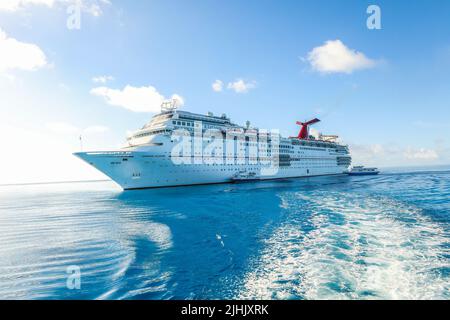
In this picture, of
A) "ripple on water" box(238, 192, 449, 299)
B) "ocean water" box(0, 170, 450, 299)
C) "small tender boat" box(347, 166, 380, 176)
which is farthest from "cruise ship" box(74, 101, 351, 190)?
"ripple on water" box(238, 192, 449, 299)

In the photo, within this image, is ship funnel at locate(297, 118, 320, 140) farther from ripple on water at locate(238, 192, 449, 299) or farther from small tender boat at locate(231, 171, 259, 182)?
ripple on water at locate(238, 192, 449, 299)

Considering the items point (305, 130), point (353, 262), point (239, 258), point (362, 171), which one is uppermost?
point (305, 130)

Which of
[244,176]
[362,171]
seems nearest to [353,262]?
[244,176]

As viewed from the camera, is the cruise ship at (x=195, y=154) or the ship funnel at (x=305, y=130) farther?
the ship funnel at (x=305, y=130)

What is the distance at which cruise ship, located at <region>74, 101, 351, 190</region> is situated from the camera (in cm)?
3756

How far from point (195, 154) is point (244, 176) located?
1592 centimetres

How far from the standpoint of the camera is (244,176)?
53312mm

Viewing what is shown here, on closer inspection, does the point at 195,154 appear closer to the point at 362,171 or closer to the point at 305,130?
the point at 305,130

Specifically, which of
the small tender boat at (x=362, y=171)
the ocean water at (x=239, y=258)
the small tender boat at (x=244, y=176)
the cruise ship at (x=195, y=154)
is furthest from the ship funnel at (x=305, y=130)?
the ocean water at (x=239, y=258)

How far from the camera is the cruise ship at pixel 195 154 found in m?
37.6

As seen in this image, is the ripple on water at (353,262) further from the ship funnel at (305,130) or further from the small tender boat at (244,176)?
the ship funnel at (305,130)

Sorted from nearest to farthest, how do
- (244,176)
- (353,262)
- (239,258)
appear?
(353,262) → (239,258) → (244,176)
